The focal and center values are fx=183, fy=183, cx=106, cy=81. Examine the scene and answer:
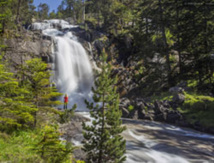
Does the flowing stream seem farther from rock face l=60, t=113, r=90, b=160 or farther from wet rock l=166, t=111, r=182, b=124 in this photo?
wet rock l=166, t=111, r=182, b=124

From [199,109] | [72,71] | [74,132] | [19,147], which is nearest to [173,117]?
[199,109]

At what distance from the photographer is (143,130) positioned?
12695 millimetres

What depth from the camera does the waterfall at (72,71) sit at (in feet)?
85.3

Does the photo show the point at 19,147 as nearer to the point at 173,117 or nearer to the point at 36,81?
the point at 36,81

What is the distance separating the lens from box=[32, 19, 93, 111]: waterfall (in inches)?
1024

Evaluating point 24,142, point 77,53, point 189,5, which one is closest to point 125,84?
point 77,53

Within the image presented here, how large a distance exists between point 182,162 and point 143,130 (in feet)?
15.5

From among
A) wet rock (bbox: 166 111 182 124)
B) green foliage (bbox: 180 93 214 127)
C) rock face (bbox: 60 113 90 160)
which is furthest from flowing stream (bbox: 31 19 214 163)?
green foliage (bbox: 180 93 214 127)

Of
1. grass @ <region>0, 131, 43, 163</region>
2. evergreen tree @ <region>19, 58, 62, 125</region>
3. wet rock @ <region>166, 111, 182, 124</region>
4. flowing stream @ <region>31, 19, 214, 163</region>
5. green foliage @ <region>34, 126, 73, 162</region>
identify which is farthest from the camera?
wet rock @ <region>166, 111, 182, 124</region>

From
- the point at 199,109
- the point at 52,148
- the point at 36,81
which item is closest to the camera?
the point at 52,148

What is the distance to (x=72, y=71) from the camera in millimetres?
28562

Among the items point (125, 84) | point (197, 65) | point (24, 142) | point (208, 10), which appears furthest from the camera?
point (125, 84)

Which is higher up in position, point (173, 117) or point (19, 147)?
point (19, 147)

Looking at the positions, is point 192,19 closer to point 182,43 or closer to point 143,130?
point 182,43
